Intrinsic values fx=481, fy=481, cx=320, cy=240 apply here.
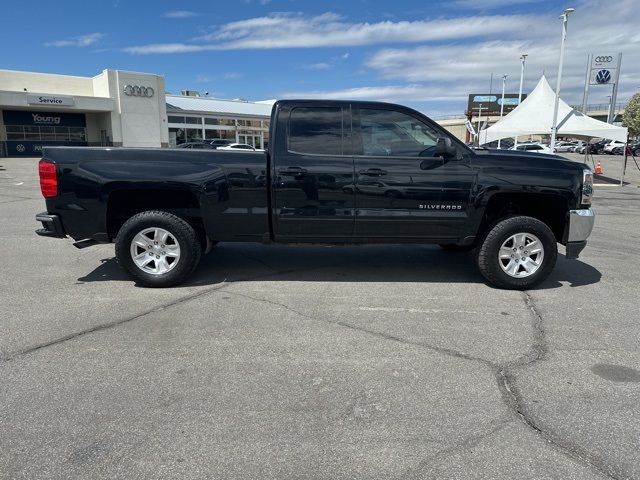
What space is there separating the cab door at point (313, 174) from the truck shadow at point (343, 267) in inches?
30.6

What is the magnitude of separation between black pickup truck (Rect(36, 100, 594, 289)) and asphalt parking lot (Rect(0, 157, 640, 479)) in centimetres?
55

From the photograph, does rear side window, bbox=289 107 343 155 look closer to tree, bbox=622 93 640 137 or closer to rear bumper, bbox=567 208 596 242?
rear bumper, bbox=567 208 596 242

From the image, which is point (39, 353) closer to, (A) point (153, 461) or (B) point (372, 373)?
(A) point (153, 461)

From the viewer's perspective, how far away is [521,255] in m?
5.50

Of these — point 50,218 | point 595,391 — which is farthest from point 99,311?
point 595,391

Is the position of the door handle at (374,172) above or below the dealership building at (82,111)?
below

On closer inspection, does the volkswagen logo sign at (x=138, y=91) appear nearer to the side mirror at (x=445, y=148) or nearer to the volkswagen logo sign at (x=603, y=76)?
the volkswagen logo sign at (x=603, y=76)

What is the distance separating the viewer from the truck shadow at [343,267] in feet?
19.5

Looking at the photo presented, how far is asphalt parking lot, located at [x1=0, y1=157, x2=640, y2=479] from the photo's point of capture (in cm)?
261

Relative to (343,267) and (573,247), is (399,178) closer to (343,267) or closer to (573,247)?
(343,267)

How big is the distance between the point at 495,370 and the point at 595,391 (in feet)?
2.15

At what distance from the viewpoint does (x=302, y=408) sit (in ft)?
10.1

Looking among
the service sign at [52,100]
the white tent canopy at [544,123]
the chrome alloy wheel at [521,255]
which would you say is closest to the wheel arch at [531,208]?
the chrome alloy wheel at [521,255]

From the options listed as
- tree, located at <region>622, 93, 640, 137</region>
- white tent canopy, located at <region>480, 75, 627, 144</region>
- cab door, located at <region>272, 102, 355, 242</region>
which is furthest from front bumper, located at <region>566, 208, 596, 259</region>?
tree, located at <region>622, 93, 640, 137</region>
